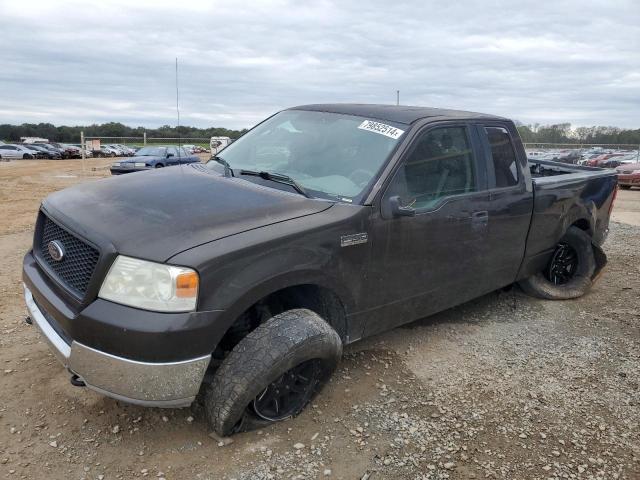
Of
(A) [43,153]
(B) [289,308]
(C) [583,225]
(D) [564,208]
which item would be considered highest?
(D) [564,208]

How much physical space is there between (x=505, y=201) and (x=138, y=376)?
2967 millimetres

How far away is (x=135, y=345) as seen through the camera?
7.91ft

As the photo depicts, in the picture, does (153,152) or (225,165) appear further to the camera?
(153,152)

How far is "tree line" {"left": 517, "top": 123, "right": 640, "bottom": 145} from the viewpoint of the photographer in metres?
40.0

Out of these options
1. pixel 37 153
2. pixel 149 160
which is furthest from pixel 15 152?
pixel 149 160

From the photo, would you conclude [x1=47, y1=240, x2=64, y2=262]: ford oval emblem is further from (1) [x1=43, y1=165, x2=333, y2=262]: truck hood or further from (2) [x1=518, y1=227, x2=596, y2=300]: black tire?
(2) [x1=518, y1=227, x2=596, y2=300]: black tire

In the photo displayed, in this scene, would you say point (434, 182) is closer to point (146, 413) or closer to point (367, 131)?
point (367, 131)

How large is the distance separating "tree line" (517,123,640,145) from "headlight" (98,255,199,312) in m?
39.0

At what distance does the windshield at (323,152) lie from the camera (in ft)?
11.1

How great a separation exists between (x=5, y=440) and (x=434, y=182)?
2.95 meters

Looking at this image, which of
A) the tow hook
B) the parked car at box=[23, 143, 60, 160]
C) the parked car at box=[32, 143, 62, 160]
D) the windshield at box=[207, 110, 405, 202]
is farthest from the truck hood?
the parked car at box=[32, 143, 62, 160]

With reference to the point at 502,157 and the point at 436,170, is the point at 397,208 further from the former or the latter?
the point at 502,157

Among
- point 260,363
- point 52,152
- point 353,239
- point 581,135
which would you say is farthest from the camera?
point 52,152

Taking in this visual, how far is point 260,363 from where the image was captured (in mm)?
2664
